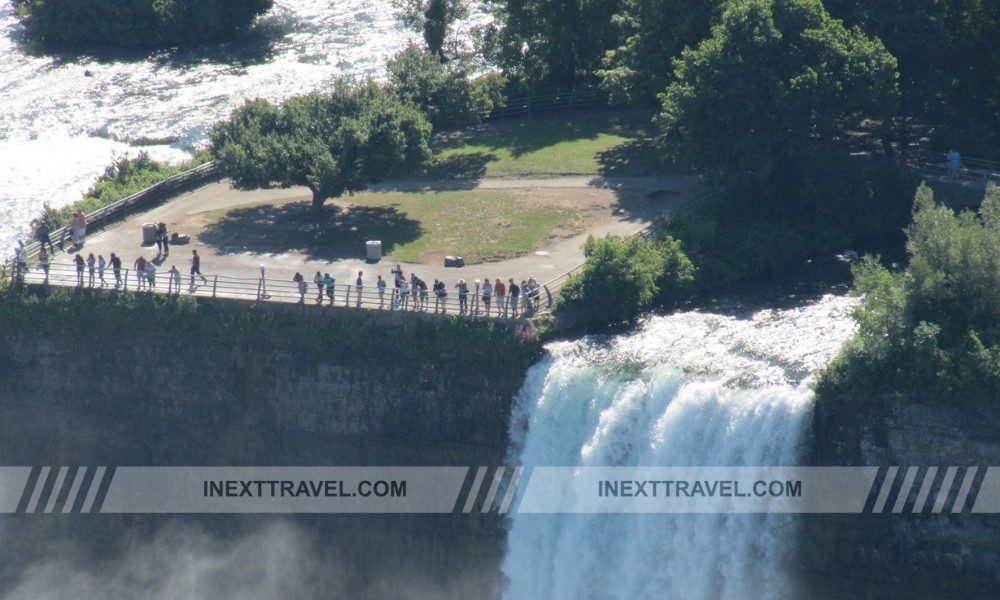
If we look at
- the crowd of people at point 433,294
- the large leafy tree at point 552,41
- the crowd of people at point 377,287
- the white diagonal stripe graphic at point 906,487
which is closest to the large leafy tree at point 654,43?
the large leafy tree at point 552,41

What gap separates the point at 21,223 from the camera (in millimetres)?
71375

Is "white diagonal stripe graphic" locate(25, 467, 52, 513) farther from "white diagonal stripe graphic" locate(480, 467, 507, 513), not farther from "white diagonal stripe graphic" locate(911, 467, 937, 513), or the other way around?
"white diagonal stripe graphic" locate(911, 467, 937, 513)

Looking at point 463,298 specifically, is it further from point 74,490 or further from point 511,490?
point 74,490

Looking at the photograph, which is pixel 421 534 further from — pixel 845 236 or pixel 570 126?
pixel 570 126

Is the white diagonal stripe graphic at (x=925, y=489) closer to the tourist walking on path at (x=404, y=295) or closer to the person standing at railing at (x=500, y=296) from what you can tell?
the person standing at railing at (x=500, y=296)

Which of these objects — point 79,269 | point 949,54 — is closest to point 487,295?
point 79,269

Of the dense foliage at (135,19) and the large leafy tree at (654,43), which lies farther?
the dense foliage at (135,19)

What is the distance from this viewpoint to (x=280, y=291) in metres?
55.0

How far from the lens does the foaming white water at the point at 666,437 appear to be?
4519cm

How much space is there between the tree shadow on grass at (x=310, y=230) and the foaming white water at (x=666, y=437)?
14.1 metres

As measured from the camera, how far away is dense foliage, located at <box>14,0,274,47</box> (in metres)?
92.1

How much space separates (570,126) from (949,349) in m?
35.6

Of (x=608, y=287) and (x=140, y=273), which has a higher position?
(x=608, y=287)

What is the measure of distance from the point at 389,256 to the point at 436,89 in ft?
51.4
